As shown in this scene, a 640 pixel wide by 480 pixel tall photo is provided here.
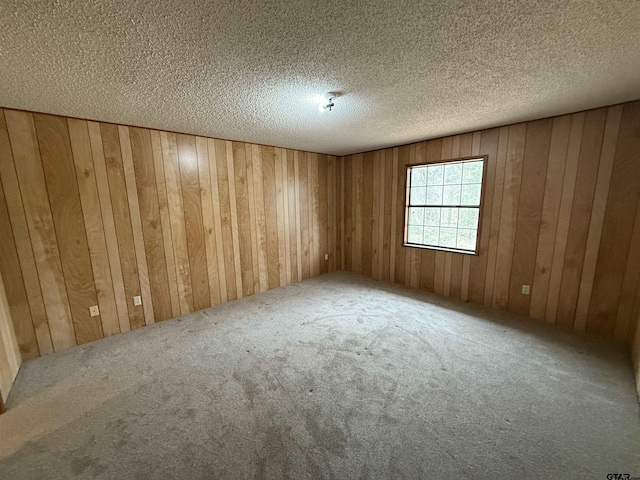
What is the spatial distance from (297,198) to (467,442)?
137 inches

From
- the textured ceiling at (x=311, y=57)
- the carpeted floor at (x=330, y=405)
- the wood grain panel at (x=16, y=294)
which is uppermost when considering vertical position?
the textured ceiling at (x=311, y=57)

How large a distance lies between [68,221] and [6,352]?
112 centimetres

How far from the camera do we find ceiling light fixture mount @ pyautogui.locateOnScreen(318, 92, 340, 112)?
1849 mm

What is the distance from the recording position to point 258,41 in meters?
1.22

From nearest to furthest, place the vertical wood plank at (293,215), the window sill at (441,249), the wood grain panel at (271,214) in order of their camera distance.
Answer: the window sill at (441,249) < the wood grain panel at (271,214) < the vertical wood plank at (293,215)

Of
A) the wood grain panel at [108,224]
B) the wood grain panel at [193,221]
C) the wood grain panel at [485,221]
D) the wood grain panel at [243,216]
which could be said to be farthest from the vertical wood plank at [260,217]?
the wood grain panel at [485,221]

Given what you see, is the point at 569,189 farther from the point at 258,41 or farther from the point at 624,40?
the point at 258,41

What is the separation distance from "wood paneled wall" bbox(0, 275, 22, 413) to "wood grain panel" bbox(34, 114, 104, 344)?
367 millimetres

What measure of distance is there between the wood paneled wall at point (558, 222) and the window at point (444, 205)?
0.59 feet

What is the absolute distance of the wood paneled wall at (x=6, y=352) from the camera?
1.72m

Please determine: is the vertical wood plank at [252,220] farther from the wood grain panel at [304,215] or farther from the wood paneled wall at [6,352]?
the wood paneled wall at [6,352]

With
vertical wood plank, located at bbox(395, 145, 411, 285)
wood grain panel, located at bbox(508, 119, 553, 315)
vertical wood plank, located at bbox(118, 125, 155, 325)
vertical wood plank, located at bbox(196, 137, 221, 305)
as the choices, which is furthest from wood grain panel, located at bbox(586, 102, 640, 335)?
vertical wood plank, located at bbox(118, 125, 155, 325)

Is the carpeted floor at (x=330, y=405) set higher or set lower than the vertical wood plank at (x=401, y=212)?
lower

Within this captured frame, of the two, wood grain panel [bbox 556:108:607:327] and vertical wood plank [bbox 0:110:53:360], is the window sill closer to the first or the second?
wood grain panel [bbox 556:108:607:327]
